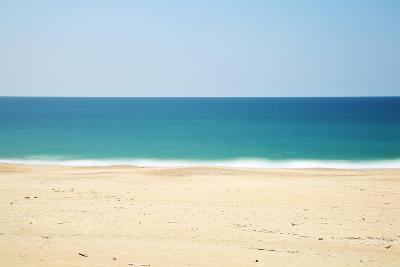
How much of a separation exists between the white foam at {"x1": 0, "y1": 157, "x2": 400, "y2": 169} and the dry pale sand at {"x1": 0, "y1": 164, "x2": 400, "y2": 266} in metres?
11.3

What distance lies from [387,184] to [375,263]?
34.1ft

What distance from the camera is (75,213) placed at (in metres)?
10.6

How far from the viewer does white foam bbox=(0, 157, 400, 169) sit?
94.2 feet

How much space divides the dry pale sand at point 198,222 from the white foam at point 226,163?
11269 mm

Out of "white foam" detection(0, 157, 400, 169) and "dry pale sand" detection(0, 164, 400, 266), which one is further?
"white foam" detection(0, 157, 400, 169)

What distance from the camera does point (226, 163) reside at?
1174 inches

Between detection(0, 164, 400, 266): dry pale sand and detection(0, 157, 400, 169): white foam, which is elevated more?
detection(0, 157, 400, 169): white foam

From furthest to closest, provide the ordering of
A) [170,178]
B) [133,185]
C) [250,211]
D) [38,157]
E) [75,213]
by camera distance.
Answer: [38,157] < [170,178] < [133,185] < [250,211] < [75,213]

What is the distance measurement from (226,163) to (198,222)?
65.3 ft

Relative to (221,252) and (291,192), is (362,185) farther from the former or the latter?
(221,252)

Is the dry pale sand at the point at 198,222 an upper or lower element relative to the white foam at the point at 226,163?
lower

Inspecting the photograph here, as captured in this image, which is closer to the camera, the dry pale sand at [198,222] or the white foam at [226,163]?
the dry pale sand at [198,222]

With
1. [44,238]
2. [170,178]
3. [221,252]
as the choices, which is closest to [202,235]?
[221,252]

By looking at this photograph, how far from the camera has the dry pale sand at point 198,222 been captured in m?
7.17
